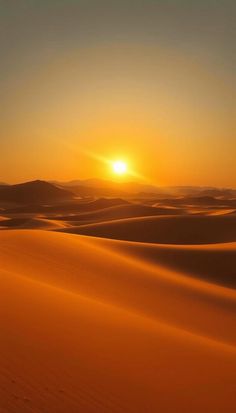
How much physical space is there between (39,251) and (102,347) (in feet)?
20.1

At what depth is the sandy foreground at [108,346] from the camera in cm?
288

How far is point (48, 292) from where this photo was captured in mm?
5504

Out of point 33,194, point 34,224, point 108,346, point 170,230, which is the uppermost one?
point 33,194

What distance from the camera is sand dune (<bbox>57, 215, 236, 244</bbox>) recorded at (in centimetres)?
2041

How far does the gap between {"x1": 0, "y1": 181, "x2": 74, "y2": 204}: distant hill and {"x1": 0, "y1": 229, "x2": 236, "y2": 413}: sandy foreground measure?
190 ft

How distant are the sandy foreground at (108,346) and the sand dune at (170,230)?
11.8 metres

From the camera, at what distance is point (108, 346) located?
3832 mm

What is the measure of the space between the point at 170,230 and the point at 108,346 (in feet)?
58.4

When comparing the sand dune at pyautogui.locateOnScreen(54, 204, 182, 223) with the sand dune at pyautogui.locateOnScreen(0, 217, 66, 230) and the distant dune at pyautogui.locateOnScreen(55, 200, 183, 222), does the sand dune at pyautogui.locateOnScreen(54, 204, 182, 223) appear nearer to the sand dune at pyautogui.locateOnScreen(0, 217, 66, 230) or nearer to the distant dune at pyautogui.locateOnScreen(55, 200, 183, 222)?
the distant dune at pyautogui.locateOnScreen(55, 200, 183, 222)

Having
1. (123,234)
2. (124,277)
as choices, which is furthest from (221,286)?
(123,234)

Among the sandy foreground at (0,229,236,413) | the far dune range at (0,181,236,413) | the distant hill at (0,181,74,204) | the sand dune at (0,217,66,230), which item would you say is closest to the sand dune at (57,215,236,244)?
the sand dune at (0,217,66,230)

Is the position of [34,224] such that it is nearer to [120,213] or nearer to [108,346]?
[120,213]

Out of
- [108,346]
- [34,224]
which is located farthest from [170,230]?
[108,346]

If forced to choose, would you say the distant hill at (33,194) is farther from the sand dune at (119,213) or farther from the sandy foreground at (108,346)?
the sandy foreground at (108,346)
